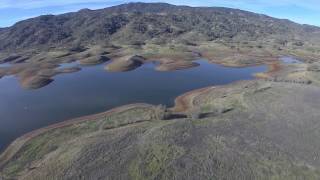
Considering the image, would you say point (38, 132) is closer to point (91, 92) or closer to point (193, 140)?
point (193, 140)

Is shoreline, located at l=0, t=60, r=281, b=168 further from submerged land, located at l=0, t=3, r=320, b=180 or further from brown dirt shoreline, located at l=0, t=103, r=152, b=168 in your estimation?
submerged land, located at l=0, t=3, r=320, b=180

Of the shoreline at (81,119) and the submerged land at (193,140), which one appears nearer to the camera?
the submerged land at (193,140)

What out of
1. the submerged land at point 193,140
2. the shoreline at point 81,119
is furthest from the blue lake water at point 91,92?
the submerged land at point 193,140

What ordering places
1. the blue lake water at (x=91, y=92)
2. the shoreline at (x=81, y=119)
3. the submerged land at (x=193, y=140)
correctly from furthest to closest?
the blue lake water at (x=91, y=92), the shoreline at (x=81, y=119), the submerged land at (x=193, y=140)

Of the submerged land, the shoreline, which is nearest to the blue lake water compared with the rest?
the shoreline

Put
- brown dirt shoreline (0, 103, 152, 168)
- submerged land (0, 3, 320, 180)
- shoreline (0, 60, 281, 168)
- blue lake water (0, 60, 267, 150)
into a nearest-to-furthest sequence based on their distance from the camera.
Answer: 1. submerged land (0, 3, 320, 180)
2. brown dirt shoreline (0, 103, 152, 168)
3. shoreline (0, 60, 281, 168)
4. blue lake water (0, 60, 267, 150)

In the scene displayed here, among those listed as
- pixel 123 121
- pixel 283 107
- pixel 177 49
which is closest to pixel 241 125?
pixel 283 107

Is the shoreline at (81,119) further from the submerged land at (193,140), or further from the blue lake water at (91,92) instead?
the blue lake water at (91,92)

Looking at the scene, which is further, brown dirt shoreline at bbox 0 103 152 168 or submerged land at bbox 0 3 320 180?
brown dirt shoreline at bbox 0 103 152 168

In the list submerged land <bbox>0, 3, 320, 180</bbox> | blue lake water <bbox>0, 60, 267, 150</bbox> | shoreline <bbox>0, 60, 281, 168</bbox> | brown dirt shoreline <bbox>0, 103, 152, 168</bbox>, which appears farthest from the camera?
blue lake water <bbox>0, 60, 267, 150</bbox>

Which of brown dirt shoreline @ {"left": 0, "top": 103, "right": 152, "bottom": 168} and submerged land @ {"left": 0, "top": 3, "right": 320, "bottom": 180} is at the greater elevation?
submerged land @ {"left": 0, "top": 3, "right": 320, "bottom": 180}
